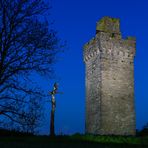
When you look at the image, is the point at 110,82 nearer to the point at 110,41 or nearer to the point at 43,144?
the point at 110,41

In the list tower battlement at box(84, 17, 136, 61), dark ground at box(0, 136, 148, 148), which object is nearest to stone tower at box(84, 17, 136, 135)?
tower battlement at box(84, 17, 136, 61)

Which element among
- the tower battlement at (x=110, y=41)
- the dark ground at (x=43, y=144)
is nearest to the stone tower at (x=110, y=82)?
the tower battlement at (x=110, y=41)

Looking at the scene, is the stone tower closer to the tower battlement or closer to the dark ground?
the tower battlement

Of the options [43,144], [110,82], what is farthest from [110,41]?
[43,144]

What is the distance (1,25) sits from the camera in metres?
16.9

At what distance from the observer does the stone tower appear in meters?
29.8

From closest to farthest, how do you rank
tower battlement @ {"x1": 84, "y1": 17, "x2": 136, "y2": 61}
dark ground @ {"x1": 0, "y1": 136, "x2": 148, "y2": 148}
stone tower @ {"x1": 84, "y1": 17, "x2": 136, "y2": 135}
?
dark ground @ {"x1": 0, "y1": 136, "x2": 148, "y2": 148} < stone tower @ {"x1": 84, "y1": 17, "x2": 136, "y2": 135} < tower battlement @ {"x1": 84, "y1": 17, "x2": 136, "y2": 61}

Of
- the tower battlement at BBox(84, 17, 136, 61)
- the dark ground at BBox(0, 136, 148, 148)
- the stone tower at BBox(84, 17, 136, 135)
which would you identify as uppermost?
the tower battlement at BBox(84, 17, 136, 61)

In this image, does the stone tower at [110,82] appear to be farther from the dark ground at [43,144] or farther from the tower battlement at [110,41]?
the dark ground at [43,144]

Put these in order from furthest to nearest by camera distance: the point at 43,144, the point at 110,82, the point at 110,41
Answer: the point at 110,41
the point at 110,82
the point at 43,144

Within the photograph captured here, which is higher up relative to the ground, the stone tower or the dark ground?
the stone tower

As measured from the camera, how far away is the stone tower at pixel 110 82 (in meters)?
29.8

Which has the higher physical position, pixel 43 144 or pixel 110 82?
pixel 110 82

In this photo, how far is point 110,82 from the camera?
30.6 meters
